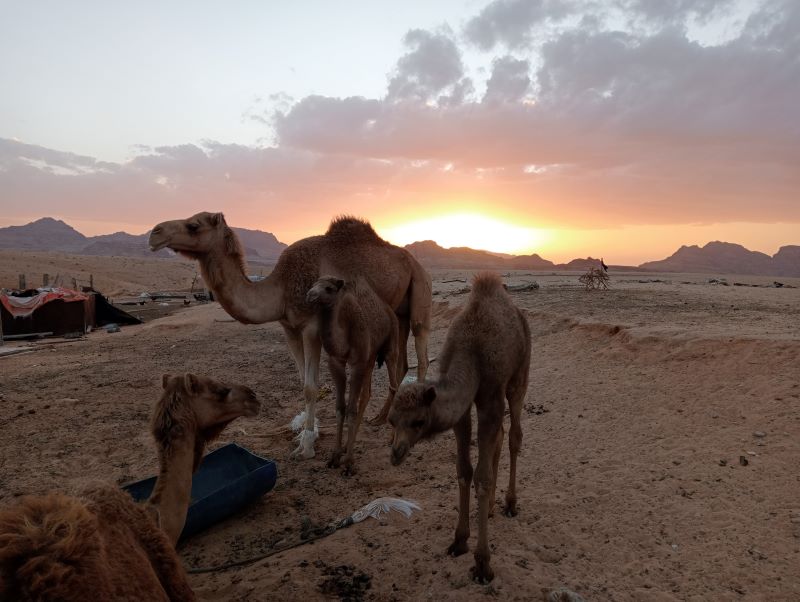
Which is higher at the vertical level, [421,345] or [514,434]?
[421,345]

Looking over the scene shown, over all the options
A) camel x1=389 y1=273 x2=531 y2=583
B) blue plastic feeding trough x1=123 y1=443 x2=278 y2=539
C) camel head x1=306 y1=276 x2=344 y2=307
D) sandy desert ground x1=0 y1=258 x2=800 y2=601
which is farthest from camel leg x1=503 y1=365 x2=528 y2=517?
camel head x1=306 y1=276 x2=344 y2=307

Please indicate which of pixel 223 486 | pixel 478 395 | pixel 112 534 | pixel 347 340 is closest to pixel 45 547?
pixel 112 534

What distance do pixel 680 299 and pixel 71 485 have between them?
17.7m

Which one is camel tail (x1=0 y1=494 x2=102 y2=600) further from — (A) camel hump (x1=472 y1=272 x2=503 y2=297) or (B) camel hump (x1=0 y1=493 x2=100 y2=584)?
(A) camel hump (x1=472 y1=272 x2=503 y2=297)

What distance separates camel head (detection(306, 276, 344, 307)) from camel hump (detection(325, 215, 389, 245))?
137 cm

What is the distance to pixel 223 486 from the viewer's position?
17.5ft

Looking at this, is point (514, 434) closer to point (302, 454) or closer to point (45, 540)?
point (302, 454)

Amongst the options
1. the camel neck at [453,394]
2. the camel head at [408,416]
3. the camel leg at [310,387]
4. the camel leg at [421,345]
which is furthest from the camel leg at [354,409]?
the camel head at [408,416]

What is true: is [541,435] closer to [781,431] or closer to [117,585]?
[781,431]

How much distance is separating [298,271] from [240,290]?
88 cm

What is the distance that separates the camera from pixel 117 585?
7.30ft

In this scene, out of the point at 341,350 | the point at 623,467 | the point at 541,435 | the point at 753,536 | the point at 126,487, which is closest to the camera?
the point at 753,536

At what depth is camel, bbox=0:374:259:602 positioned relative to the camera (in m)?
1.95

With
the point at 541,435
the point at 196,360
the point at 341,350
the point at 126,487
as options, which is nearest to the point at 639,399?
the point at 541,435
